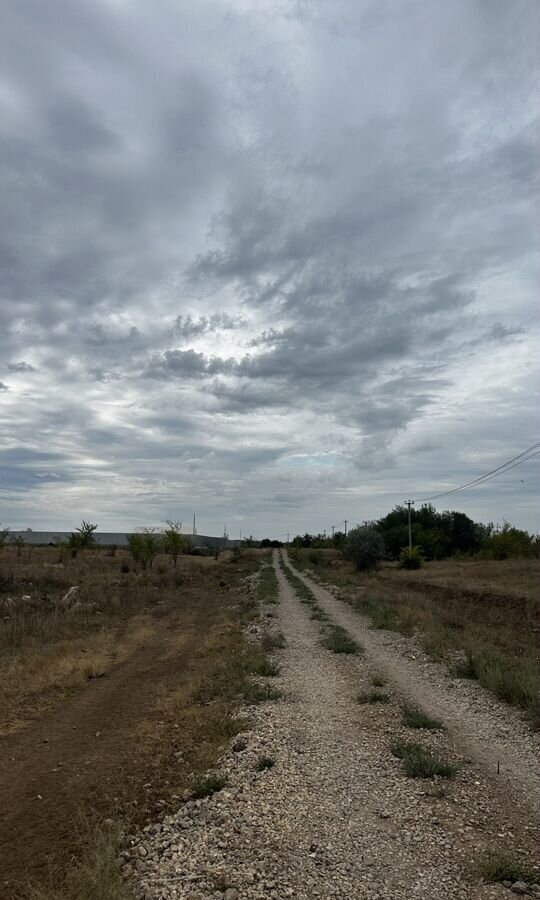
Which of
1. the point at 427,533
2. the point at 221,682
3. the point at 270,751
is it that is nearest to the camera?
the point at 270,751

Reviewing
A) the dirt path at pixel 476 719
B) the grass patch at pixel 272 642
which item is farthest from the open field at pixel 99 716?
the dirt path at pixel 476 719

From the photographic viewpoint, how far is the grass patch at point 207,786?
6.20 m

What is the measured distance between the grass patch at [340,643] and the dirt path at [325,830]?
5892mm

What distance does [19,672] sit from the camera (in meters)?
12.2

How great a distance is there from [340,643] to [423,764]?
8107 millimetres

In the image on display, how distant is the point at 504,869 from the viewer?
174 inches

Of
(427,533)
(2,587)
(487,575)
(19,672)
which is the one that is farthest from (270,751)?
(427,533)

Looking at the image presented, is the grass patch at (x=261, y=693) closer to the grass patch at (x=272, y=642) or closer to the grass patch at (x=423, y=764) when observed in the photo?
the grass patch at (x=423, y=764)

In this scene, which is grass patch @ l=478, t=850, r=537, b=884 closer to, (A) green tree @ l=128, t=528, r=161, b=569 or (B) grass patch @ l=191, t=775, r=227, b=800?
(B) grass patch @ l=191, t=775, r=227, b=800

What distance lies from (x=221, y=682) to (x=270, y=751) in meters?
4.03

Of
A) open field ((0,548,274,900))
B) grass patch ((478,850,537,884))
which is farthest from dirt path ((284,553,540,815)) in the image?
open field ((0,548,274,900))

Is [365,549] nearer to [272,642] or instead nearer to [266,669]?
[272,642]

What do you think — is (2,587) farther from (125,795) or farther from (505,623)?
(125,795)

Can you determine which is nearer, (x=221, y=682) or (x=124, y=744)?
(x=124, y=744)
